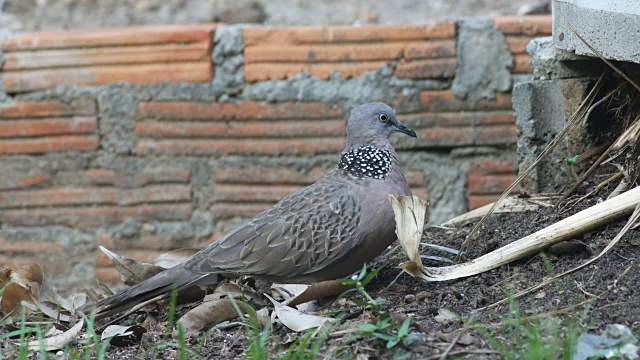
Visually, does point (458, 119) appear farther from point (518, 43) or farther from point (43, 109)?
point (43, 109)

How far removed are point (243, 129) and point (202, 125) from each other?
23 centimetres

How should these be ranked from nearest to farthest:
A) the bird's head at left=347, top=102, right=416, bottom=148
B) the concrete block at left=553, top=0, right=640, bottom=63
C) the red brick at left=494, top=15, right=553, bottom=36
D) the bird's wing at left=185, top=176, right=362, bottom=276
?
the concrete block at left=553, top=0, right=640, bottom=63 < the bird's wing at left=185, top=176, right=362, bottom=276 < the bird's head at left=347, top=102, right=416, bottom=148 < the red brick at left=494, top=15, right=553, bottom=36

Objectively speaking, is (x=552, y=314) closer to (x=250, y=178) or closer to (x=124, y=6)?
(x=250, y=178)

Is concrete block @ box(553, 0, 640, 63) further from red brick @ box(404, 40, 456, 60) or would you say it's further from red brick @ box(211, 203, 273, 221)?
red brick @ box(211, 203, 273, 221)

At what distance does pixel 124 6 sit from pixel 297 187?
1.82m

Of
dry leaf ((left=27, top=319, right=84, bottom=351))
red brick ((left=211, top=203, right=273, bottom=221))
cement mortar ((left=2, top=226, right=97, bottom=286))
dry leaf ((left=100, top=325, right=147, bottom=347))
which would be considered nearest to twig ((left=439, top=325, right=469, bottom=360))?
dry leaf ((left=100, top=325, right=147, bottom=347))

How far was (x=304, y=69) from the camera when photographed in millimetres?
4988

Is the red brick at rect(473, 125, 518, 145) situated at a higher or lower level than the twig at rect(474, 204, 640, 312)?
lower

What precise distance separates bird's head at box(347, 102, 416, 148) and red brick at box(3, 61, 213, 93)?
1.48 m

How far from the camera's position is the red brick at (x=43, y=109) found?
5.15m

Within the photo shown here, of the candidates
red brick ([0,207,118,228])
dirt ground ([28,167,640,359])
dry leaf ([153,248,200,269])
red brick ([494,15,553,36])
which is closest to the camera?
dirt ground ([28,167,640,359])

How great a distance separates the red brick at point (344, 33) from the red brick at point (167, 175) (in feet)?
2.62

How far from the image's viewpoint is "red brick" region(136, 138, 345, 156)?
16.6 ft

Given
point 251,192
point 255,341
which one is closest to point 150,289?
point 255,341
